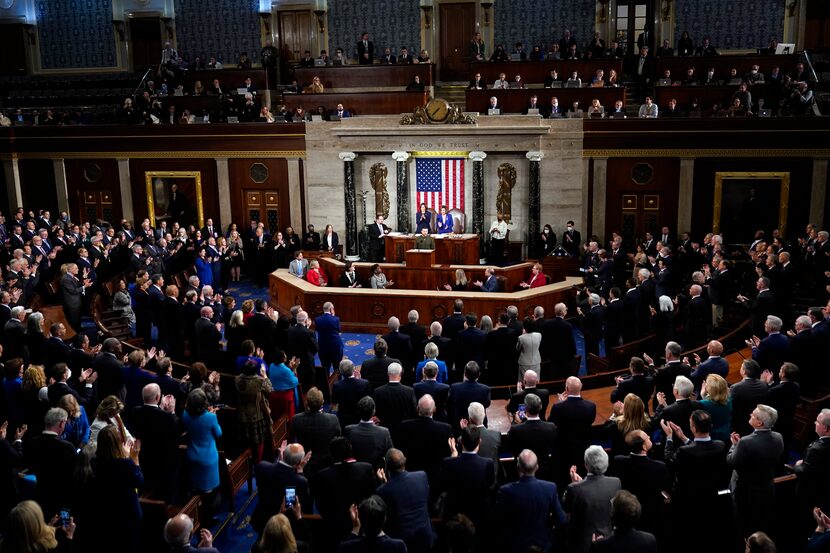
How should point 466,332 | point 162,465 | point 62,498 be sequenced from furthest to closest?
1. point 466,332
2. point 162,465
3. point 62,498

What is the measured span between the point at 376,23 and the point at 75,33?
999 centimetres

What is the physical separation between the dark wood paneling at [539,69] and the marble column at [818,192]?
204 inches

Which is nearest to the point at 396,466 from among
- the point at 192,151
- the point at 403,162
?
the point at 403,162

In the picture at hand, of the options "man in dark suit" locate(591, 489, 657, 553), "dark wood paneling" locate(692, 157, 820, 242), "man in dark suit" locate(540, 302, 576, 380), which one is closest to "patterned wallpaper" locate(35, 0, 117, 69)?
"dark wood paneling" locate(692, 157, 820, 242)

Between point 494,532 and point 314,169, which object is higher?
point 314,169

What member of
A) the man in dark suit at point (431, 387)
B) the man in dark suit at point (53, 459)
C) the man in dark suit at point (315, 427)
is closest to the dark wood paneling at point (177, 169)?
the man in dark suit at point (431, 387)

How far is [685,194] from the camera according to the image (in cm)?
1712

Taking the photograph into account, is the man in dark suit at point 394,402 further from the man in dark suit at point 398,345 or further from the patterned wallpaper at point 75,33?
the patterned wallpaper at point 75,33

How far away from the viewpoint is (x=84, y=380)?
7.76 metres

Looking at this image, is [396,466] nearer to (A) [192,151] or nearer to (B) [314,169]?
(B) [314,169]

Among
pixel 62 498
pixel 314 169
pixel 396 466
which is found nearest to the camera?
pixel 396 466

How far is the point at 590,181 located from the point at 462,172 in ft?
9.94

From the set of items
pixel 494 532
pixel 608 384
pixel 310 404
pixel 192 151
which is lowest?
pixel 608 384

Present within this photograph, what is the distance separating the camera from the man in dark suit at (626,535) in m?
4.29
